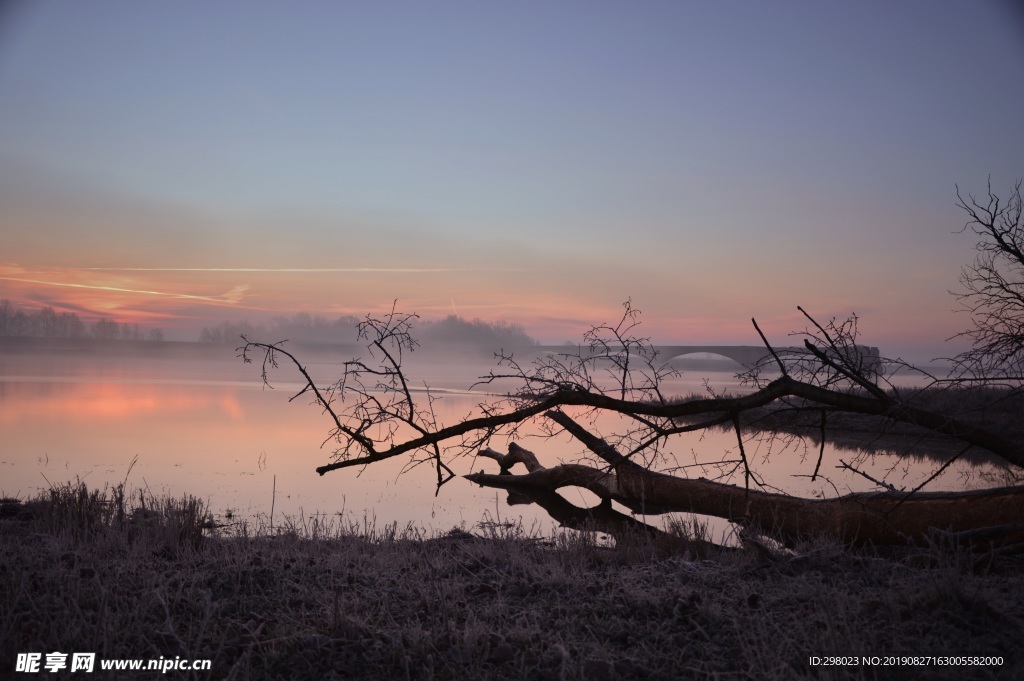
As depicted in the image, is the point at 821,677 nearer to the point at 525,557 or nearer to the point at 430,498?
the point at 525,557

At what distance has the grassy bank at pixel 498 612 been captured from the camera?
417 centimetres

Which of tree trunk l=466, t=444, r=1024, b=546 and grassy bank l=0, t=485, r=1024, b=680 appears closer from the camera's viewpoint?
grassy bank l=0, t=485, r=1024, b=680

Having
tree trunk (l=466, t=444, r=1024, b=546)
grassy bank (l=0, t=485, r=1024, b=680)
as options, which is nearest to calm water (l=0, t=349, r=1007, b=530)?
tree trunk (l=466, t=444, r=1024, b=546)

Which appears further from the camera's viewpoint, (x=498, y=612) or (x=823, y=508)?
(x=823, y=508)

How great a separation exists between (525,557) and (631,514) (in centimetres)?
581

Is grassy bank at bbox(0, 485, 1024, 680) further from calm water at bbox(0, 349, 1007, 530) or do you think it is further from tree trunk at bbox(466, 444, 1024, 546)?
calm water at bbox(0, 349, 1007, 530)

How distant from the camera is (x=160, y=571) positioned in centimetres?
586

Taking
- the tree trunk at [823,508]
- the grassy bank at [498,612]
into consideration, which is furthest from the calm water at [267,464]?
the grassy bank at [498,612]

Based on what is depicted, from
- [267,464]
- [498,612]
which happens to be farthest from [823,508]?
[267,464]

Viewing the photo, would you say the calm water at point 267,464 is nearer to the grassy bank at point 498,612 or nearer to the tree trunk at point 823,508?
the tree trunk at point 823,508

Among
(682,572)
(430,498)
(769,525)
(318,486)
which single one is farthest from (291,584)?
(318,486)

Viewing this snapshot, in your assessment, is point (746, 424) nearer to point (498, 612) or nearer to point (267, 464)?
point (498, 612)

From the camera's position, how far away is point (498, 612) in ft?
16.0

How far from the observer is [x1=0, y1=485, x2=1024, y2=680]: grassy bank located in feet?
13.7
